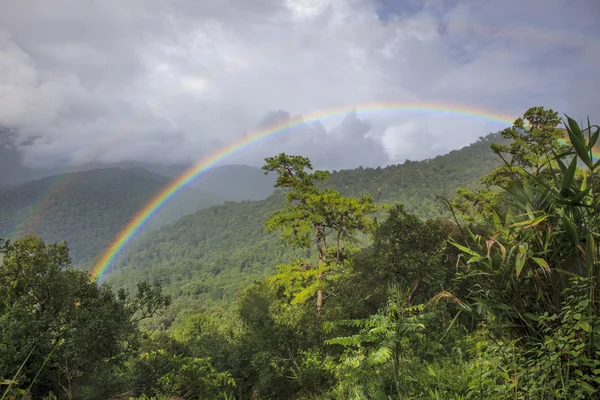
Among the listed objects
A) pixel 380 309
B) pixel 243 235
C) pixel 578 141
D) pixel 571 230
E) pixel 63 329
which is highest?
pixel 578 141

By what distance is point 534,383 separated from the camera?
2.31 m

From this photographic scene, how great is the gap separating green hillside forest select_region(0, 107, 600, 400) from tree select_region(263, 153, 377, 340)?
73 mm

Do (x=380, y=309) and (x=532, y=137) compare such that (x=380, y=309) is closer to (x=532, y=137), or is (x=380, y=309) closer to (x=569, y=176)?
(x=569, y=176)

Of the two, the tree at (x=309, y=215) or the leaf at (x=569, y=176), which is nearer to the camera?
the leaf at (x=569, y=176)

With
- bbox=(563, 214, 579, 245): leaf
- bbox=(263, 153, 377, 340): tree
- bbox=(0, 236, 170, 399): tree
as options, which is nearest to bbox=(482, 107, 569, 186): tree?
bbox=(263, 153, 377, 340): tree

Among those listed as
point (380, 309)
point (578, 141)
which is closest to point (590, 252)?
point (578, 141)

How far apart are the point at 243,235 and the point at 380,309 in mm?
146940

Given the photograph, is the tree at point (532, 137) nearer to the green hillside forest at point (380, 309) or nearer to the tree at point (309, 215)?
the green hillside forest at point (380, 309)

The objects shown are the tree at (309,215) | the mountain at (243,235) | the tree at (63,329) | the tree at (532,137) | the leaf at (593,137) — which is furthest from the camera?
the mountain at (243,235)

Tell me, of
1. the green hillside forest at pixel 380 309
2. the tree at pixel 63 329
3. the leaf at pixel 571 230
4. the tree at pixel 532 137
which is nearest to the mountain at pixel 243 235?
the tree at pixel 532 137

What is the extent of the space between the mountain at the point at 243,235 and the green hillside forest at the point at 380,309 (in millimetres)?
46365

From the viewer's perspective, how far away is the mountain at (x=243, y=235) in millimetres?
89562

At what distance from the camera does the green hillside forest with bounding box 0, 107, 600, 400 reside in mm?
2389

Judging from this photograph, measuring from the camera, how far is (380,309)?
4543mm
